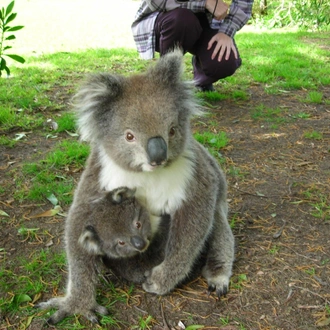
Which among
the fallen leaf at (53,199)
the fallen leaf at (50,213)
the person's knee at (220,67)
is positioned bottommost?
the fallen leaf at (53,199)

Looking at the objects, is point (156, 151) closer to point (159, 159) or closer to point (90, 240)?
point (159, 159)

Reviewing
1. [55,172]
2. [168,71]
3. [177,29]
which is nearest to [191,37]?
[177,29]

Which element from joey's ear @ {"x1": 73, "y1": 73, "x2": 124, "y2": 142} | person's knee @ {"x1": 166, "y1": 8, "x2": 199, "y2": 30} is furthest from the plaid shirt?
joey's ear @ {"x1": 73, "y1": 73, "x2": 124, "y2": 142}

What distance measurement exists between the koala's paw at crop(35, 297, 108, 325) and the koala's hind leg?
65 cm

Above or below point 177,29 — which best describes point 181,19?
above

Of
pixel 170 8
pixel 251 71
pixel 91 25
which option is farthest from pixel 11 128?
pixel 91 25

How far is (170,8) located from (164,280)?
131 inches

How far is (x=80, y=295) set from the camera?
228 centimetres

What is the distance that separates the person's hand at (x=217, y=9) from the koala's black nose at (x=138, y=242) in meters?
3.14

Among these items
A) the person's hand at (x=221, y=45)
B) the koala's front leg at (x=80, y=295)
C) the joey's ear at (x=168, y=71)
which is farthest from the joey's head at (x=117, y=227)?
the person's hand at (x=221, y=45)

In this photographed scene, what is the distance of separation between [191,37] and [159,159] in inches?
122

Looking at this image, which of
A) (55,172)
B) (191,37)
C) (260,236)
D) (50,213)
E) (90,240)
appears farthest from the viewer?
(191,37)

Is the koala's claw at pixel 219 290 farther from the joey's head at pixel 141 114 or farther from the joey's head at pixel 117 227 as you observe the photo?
the joey's head at pixel 141 114

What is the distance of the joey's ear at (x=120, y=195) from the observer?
7.38ft
